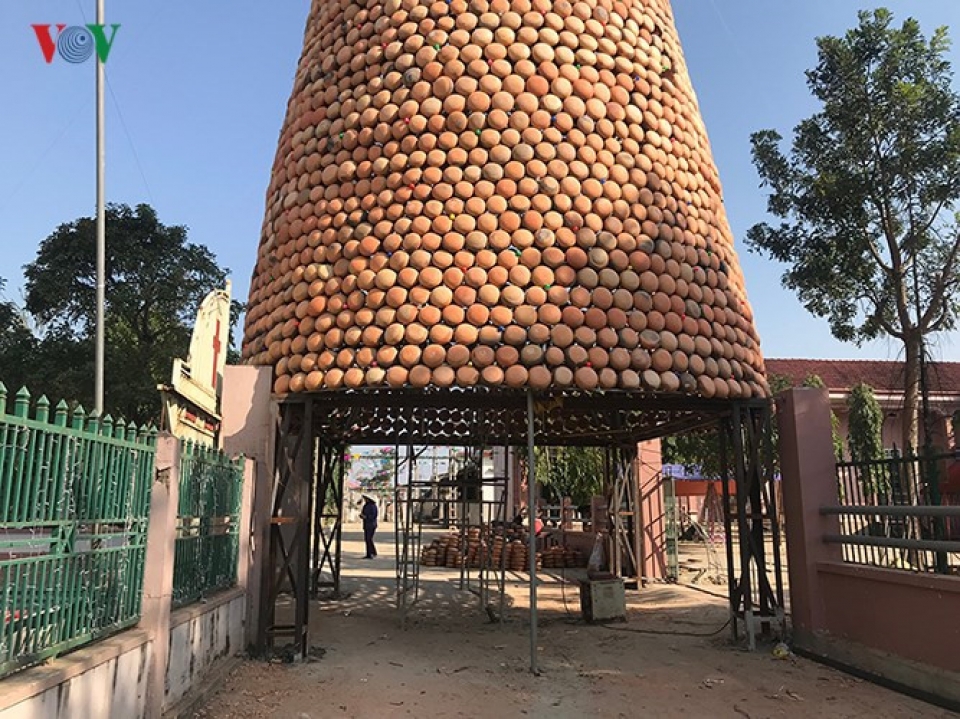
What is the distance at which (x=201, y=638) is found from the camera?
693 centimetres

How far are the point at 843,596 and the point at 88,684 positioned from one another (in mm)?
7620

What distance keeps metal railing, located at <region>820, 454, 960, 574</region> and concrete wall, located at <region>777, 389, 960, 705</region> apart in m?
0.21

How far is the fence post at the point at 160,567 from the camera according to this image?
18.1 feet

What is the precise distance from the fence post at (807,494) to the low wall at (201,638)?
6.54 m

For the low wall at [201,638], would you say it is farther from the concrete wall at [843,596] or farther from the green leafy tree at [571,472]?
the green leafy tree at [571,472]

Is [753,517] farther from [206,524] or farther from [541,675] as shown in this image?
[206,524]

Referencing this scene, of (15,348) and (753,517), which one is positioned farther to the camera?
(15,348)

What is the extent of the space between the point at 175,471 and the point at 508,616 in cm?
732

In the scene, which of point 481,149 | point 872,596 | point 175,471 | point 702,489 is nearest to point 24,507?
point 175,471

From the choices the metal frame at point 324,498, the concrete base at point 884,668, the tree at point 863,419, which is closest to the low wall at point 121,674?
the metal frame at point 324,498

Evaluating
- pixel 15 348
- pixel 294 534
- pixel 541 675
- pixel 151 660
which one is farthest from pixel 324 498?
pixel 15 348

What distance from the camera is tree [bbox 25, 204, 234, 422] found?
21.4 meters

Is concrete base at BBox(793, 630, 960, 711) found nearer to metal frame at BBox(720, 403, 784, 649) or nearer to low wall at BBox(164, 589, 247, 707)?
metal frame at BBox(720, 403, 784, 649)

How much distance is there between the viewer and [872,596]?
806 centimetres
